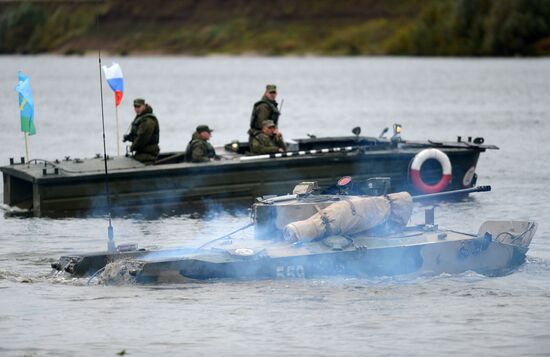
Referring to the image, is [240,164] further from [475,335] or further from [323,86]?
[323,86]

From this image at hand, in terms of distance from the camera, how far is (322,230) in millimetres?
21172

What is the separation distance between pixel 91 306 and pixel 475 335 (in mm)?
5409

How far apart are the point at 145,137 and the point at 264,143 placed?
8.20 feet

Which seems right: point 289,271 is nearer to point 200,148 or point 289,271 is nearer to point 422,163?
point 200,148

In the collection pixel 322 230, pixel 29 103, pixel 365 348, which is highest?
pixel 29 103

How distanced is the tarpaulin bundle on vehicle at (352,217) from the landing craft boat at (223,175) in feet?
25.6

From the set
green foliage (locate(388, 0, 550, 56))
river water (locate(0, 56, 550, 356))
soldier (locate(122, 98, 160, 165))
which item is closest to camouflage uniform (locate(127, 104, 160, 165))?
soldier (locate(122, 98, 160, 165))

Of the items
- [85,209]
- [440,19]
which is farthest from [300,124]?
[440,19]

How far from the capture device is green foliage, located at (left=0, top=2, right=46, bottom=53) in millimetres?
190750

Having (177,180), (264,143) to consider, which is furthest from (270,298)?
(264,143)

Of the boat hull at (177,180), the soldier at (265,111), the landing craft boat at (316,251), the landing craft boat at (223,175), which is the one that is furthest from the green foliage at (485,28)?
the landing craft boat at (316,251)

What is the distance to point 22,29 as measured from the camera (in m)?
193

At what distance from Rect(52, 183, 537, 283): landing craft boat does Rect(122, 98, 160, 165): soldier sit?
7706mm

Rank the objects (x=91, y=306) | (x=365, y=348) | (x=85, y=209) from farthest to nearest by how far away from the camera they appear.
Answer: (x=85, y=209) → (x=91, y=306) → (x=365, y=348)
